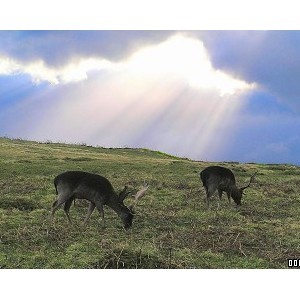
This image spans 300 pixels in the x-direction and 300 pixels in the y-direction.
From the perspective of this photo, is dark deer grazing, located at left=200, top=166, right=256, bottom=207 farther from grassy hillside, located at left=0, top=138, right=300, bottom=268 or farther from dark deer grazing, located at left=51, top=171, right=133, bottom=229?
dark deer grazing, located at left=51, top=171, right=133, bottom=229

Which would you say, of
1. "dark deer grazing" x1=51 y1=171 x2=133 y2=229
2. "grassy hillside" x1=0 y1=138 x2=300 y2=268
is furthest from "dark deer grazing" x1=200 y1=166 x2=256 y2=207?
"dark deer grazing" x1=51 y1=171 x2=133 y2=229

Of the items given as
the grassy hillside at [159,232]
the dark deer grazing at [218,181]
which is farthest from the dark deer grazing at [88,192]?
the dark deer grazing at [218,181]

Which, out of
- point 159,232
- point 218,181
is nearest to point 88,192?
point 159,232

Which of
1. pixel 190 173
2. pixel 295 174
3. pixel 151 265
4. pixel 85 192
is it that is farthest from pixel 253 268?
pixel 295 174

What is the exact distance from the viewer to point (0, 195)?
23.2 meters

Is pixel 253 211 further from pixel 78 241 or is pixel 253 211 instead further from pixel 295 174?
pixel 295 174

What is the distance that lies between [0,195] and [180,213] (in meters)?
8.98

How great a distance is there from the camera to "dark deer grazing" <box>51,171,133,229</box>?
1745 centimetres

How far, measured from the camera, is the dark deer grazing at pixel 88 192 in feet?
57.3

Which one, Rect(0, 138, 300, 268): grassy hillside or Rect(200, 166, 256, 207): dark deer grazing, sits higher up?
Rect(200, 166, 256, 207): dark deer grazing

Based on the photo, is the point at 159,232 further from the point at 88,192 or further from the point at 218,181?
the point at 218,181

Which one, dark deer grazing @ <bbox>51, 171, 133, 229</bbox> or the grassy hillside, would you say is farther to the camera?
dark deer grazing @ <bbox>51, 171, 133, 229</bbox>

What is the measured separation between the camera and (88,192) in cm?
1764

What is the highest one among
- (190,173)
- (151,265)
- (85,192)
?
(190,173)
